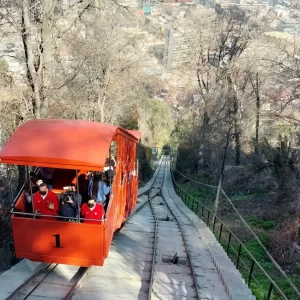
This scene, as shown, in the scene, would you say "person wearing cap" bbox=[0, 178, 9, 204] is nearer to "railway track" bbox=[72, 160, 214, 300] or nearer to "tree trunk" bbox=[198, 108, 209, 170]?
"railway track" bbox=[72, 160, 214, 300]

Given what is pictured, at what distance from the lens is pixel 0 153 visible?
7062 millimetres

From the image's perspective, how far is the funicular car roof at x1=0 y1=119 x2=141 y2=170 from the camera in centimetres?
691

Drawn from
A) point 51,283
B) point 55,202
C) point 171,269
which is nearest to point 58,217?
point 55,202

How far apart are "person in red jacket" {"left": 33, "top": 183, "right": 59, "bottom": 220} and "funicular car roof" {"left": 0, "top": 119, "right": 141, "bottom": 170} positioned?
2.66ft

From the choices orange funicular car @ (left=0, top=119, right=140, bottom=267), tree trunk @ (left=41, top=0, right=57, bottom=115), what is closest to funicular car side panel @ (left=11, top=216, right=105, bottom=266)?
orange funicular car @ (left=0, top=119, right=140, bottom=267)

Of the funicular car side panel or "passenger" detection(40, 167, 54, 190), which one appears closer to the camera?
the funicular car side panel

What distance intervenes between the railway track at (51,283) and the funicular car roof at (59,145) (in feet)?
7.73

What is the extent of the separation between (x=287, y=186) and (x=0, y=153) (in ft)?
40.5

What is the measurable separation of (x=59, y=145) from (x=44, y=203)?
1.27 meters

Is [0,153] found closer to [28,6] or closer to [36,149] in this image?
[36,149]

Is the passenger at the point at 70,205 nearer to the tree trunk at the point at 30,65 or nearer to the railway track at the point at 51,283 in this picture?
the railway track at the point at 51,283

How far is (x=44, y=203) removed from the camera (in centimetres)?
748

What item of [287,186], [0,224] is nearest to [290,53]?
[287,186]

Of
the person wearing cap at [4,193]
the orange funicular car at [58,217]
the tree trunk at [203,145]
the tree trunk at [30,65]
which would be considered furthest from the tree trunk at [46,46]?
the tree trunk at [203,145]
